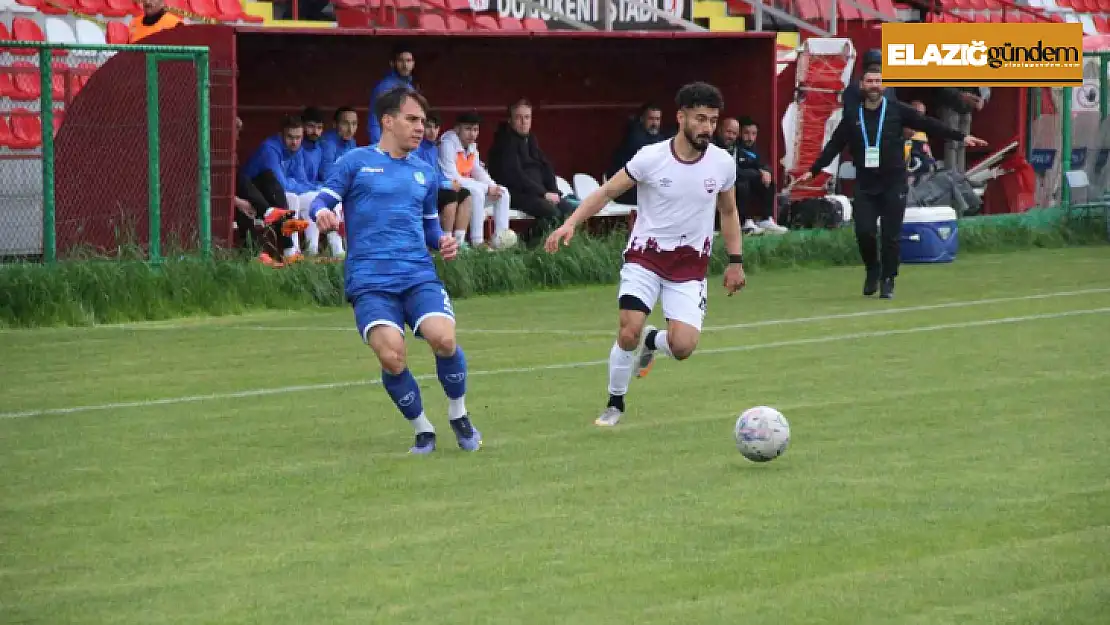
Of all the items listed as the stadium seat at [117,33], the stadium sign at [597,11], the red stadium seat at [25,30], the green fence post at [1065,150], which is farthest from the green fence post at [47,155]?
the green fence post at [1065,150]

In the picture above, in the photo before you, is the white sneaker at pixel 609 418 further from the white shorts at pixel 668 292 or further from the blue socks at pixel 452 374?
the blue socks at pixel 452 374

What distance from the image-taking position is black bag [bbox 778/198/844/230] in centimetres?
2311

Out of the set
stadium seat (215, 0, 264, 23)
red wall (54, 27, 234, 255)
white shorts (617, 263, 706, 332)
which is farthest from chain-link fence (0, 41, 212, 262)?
white shorts (617, 263, 706, 332)

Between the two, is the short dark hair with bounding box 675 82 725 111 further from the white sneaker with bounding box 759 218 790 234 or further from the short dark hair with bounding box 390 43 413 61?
the white sneaker with bounding box 759 218 790 234

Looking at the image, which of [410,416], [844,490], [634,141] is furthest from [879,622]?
[634,141]

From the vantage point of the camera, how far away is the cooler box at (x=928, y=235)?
2181 centimetres

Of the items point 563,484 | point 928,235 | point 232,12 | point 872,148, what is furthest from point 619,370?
point 232,12

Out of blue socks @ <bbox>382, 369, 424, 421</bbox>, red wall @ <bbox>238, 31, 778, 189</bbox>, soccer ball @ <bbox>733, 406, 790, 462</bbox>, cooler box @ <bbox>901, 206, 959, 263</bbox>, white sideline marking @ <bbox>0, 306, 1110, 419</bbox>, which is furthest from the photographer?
red wall @ <bbox>238, 31, 778, 189</bbox>

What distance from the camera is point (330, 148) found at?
19969mm

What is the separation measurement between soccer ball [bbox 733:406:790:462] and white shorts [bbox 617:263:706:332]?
67.4 inches

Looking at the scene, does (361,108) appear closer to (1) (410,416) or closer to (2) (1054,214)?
(2) (1054,214)

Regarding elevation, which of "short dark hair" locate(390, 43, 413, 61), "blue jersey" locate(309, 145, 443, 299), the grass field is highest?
"short dark hair" locate(390, 43, 413, 61)

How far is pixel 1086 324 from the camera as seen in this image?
15359mm

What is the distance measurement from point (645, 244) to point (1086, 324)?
5.55 metres
